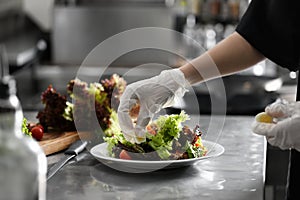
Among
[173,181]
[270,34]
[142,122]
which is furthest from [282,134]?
[270,34]

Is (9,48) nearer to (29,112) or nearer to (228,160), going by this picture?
(29,112)

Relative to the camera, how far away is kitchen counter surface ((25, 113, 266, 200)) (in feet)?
4.32

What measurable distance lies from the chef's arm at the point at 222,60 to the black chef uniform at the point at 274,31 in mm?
24

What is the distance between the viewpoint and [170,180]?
143cm

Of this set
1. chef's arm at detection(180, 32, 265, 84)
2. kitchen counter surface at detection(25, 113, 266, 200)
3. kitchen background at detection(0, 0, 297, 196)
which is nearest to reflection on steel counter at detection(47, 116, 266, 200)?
kitchen counter surface at detection(25, 113, 266, 200)

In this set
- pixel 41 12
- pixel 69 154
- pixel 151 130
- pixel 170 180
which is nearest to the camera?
pixel 170 180

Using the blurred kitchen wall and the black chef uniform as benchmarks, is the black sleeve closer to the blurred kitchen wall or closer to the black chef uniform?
the black chef uniform

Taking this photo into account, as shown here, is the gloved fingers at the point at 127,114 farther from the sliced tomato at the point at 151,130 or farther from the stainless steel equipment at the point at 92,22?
the stainless steel equipment at the point at 92,22

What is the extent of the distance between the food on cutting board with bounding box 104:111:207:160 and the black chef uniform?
354 mm

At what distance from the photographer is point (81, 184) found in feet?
4.56

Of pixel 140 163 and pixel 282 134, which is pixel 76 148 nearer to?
pixel 140 163

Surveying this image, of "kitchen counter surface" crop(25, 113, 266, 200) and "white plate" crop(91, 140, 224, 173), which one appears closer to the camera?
"kitchen counter surface" crop(25, 113, 266, 200)

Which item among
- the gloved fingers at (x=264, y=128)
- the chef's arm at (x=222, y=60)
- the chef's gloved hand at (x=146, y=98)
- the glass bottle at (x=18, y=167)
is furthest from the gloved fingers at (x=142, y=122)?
the glass bottle at (x=18, y=167)

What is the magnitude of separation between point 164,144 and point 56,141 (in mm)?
351
